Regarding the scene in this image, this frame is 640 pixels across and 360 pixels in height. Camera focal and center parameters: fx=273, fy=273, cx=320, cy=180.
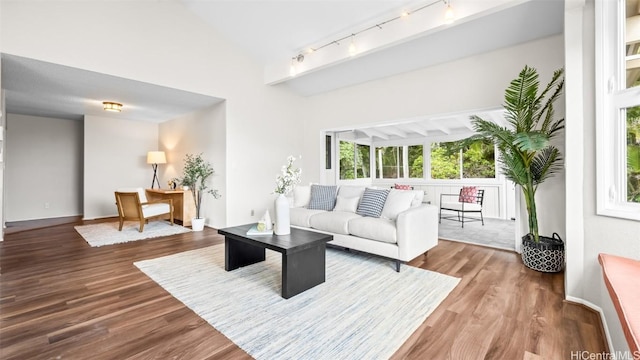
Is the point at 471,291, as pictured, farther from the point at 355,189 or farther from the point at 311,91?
the point at 311,91

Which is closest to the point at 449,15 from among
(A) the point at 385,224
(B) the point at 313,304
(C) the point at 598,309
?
(A) the point at 385,224

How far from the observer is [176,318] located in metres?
1.97

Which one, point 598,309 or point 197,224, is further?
point 197,224

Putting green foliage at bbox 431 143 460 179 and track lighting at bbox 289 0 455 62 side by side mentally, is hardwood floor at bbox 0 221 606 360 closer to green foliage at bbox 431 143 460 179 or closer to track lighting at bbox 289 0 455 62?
track lighting at bbox 289 0 455 62

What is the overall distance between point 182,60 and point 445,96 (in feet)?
13.6

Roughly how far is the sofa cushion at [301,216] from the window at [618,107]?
9.39 ft

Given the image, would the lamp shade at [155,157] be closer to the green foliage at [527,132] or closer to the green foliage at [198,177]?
the green foliage at [198,177]

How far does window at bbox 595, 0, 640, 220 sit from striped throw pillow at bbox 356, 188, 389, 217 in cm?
194

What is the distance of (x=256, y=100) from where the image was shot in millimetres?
5332

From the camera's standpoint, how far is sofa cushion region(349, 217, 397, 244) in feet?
9.69

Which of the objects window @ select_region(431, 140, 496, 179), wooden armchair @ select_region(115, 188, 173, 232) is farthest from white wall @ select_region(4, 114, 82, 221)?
window @ select_region(431, 140, 496, 179)

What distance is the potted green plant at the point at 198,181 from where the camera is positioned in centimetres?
504

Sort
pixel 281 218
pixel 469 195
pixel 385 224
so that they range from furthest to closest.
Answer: pixel 469 195
pixel 385 224
pixel 281 218

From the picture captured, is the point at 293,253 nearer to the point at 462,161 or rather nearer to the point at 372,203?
the point at 372,203
